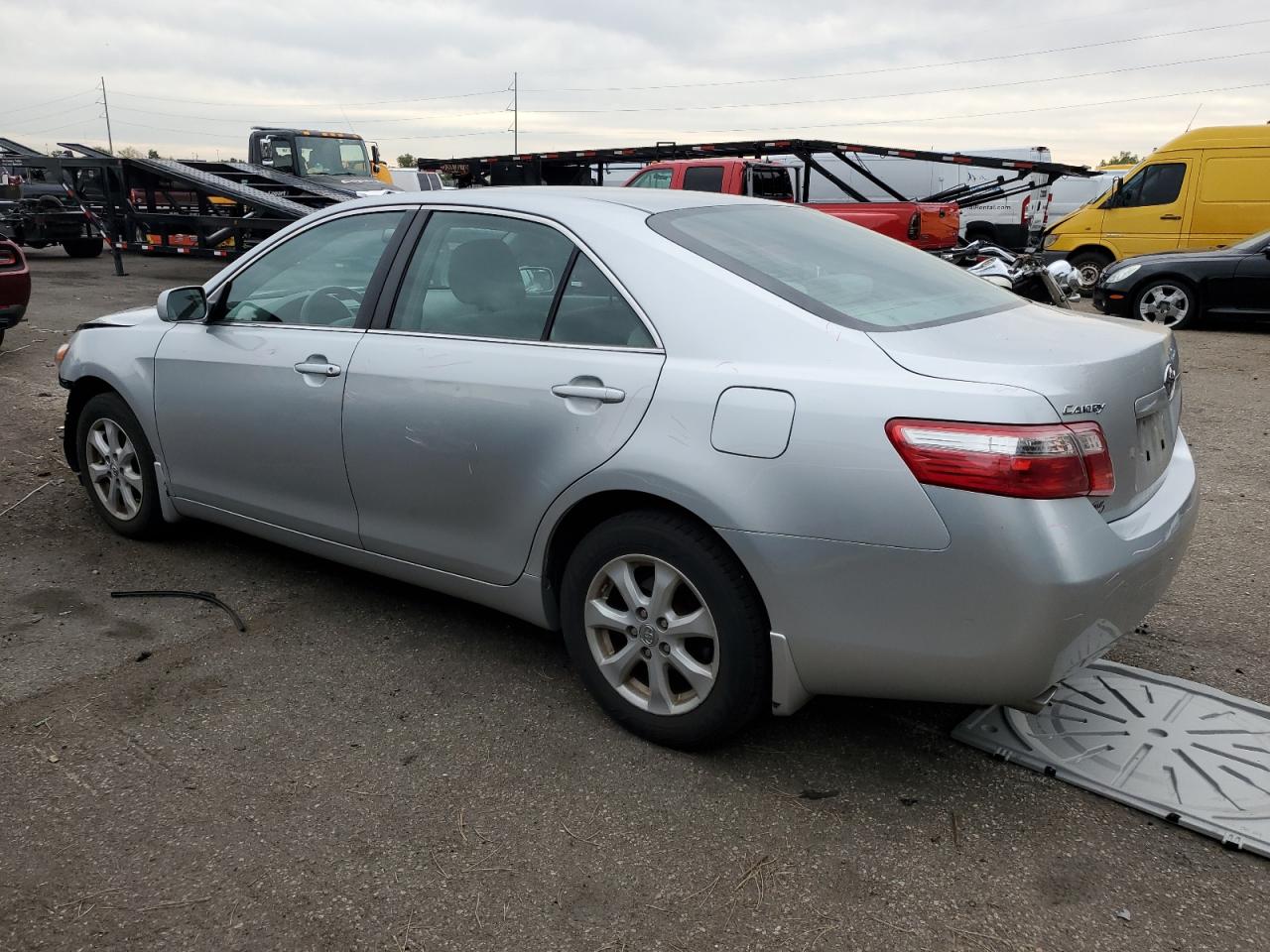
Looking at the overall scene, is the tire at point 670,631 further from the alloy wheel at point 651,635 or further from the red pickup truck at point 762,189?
the red pickup truck at point 762,189

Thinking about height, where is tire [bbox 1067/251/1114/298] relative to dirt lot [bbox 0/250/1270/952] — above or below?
above

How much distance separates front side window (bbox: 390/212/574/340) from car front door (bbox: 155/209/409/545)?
0.18m

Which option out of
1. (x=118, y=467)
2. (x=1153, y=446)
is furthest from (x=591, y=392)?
(x=118, y=467)

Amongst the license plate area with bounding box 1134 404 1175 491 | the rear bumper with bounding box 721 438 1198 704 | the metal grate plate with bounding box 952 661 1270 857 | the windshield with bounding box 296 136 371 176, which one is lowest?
the metal grate plate with bounding box 952 661 1270 857

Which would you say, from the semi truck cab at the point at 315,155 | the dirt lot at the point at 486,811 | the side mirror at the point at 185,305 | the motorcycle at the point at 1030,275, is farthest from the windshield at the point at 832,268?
the semi truck cab at the point at 315,155

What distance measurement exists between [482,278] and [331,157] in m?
16.5

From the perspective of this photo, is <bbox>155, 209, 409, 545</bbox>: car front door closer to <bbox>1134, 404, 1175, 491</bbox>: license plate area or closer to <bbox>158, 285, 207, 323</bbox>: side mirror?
<bbox>158, 285, 207, 323</bbox>: side mirror

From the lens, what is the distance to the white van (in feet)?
73.8

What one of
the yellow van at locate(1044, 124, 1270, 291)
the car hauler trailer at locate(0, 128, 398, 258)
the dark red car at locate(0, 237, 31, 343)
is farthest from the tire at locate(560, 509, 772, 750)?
the yellow van at locate(1044, 124, 1270, 291)

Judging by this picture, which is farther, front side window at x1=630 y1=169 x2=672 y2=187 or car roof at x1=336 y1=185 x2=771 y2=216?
front side window at x1=630 y1=169 x2=672 y2=187

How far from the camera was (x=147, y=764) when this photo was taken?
284cm

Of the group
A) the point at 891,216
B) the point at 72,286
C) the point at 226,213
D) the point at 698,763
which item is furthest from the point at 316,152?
the point at 698,763

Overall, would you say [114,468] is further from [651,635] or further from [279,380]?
[651,635]

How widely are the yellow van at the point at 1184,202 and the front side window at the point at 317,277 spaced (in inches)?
469
